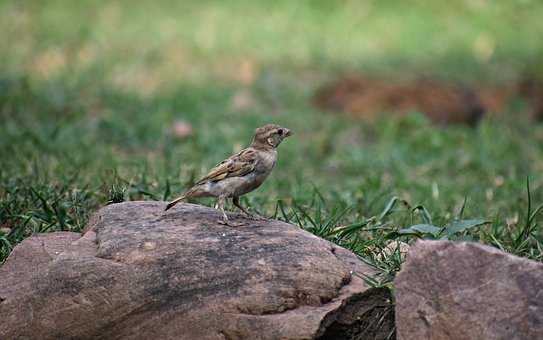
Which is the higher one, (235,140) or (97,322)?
(97,322)

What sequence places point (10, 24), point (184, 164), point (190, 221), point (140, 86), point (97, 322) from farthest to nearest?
point (10, 24) → point (140, 86) → point (184, 164) → point (190, 221) → point (97, 322)

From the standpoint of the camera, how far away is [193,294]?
142 inches

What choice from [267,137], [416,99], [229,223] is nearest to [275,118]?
[416,99]

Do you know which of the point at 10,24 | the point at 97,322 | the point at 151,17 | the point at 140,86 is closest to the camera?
the point at 97,322

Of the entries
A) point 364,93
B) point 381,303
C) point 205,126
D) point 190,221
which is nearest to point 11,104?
point 205,126

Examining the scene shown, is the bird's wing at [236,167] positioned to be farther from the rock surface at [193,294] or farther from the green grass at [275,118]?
the green grass at [275,118]

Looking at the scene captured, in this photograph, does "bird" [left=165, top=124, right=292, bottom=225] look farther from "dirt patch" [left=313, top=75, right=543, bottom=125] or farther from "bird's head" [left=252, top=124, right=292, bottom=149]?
"dirt patch" [left=313, top=75, right=543, bottom=125]

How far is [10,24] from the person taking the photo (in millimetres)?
10570

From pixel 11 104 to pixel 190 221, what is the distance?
4.54 m

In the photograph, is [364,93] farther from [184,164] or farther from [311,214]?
[311,214]

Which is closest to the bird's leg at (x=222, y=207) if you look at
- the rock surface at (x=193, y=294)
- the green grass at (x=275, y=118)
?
the rock surface at (x=193, y=294)

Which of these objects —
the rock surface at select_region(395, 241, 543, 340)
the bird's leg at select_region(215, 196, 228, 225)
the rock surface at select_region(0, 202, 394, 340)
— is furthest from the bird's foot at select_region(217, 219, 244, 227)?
the rock surface at select_region(395, 241, 543, 340)

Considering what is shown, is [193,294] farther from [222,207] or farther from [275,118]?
[275,118]

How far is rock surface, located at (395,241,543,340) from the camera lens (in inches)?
128
